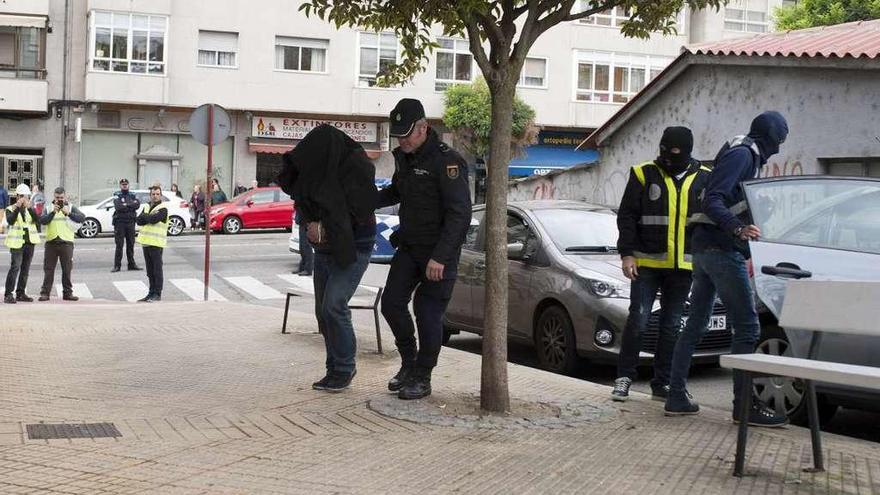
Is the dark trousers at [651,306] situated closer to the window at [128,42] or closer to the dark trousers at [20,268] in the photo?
the dark trousers at [20,268]

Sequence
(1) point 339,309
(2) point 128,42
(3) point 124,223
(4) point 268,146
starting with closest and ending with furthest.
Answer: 1. (1) point 339,309
2. (3) point 124,223
3. (2) point 128,42
4. (4) point 268,146

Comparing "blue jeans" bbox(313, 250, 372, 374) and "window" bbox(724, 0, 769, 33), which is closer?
"blue jeans" bbox(313, 250, 372, 374)

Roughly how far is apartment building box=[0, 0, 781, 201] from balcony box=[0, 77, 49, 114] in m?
0.04

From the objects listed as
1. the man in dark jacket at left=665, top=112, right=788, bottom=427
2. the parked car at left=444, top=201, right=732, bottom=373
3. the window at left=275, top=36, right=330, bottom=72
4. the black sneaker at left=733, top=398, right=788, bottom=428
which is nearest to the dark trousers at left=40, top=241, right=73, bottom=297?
the parked car at left=444, top=201, right=732, bottom=373

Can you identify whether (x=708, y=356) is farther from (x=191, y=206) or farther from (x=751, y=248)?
(x=191, y=206)

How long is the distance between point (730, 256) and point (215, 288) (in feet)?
46.0

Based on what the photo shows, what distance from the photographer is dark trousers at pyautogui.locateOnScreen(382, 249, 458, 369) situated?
282 inches

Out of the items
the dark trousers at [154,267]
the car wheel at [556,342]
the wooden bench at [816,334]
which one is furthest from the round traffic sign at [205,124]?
the wooden bench at [816,334]

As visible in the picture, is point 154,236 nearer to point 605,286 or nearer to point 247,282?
point 247,282

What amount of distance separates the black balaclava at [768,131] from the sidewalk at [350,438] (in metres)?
1.73

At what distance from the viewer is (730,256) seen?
21.7 feet

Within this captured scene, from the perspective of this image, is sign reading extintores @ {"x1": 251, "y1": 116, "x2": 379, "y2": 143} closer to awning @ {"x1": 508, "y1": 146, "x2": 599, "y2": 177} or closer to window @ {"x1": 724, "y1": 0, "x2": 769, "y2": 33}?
awning @ {"x1": 508, "y1": 146, "x2": 599, "y2": 177}

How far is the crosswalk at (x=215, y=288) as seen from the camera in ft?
59.3

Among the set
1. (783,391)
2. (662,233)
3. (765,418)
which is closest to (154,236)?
(662,233)
